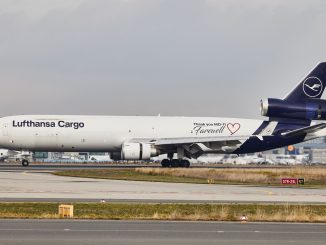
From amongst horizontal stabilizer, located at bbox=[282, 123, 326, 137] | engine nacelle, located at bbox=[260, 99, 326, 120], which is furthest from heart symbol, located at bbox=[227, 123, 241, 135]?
horizontal stabilizer, located at bbox=[282, 123, 326, 137]

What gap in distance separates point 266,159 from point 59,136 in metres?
75.8

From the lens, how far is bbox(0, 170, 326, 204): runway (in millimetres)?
35750

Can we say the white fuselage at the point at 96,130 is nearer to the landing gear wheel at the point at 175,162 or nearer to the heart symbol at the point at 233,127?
the heart symbol at the point at 233,127

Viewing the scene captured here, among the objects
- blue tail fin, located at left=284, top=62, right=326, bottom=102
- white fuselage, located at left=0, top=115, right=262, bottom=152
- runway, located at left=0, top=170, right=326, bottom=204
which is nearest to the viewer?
runway, located at left=0, top=170, right=326, bottom=204

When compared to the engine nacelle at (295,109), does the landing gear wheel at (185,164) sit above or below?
below

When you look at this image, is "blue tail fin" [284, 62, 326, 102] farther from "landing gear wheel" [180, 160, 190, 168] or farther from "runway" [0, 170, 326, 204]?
"runway" [0, 170, 326, 204]

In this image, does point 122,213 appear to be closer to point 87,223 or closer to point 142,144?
point 87,223

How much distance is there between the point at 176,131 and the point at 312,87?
1516 cm

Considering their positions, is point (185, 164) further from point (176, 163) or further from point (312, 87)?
point (312, 87)

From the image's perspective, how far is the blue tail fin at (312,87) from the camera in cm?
7581

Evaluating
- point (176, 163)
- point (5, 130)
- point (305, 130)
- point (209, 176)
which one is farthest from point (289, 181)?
point (5, 130)

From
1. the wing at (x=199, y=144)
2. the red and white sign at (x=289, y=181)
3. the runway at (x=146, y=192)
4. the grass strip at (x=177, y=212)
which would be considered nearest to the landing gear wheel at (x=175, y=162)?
the wing at (x=199, y=144)

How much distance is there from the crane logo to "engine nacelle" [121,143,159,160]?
17671 mm

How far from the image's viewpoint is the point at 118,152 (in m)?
75.4
